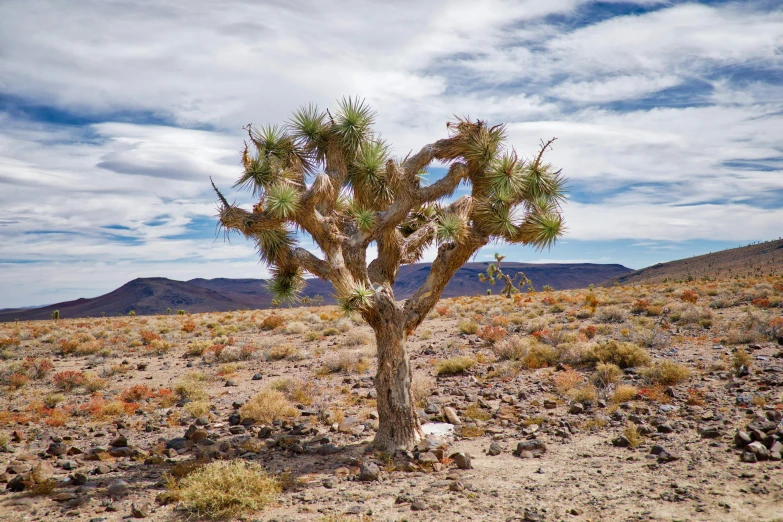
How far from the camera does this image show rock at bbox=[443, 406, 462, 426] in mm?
10477

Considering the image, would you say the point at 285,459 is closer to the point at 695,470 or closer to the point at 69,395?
the point at 695,470

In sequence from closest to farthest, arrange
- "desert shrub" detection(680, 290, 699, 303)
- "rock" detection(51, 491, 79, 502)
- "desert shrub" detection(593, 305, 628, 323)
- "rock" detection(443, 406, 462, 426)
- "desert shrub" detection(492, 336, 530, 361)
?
1. "rock" detection(51, 491, 79, 502)
2. "rock" detection(443, 406, 462, 426)
3. "desert shrub" detection(492, 336, 530, 361)
4. "desert shrub" detection(593, 305, 628, 323)
5. "desert shrub" detection(680, 290, 699, 303)

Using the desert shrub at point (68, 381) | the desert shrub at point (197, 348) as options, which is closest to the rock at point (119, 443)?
the desert shrub at point (68, 381)

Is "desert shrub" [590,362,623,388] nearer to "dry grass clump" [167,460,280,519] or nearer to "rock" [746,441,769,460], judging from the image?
"rock" [746,441,769,460]

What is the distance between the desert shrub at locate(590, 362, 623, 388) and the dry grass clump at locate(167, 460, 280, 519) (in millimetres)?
8514

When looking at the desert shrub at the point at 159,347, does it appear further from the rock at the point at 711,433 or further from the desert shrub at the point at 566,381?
the rock at the point at 711,433

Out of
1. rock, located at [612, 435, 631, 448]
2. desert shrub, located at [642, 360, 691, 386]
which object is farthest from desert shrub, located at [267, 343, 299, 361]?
rock, located at [612, 435, 631, 448]

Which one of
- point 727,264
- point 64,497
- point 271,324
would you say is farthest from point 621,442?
point 727,264

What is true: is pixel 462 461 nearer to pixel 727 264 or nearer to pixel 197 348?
pixel 197 348

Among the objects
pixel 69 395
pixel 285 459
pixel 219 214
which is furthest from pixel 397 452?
pixel 69 395

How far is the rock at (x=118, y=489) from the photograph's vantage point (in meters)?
7.17

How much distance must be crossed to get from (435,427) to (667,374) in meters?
5.93

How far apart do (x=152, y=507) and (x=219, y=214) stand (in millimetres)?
4839

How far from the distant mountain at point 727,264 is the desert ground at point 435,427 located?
47953 mm
